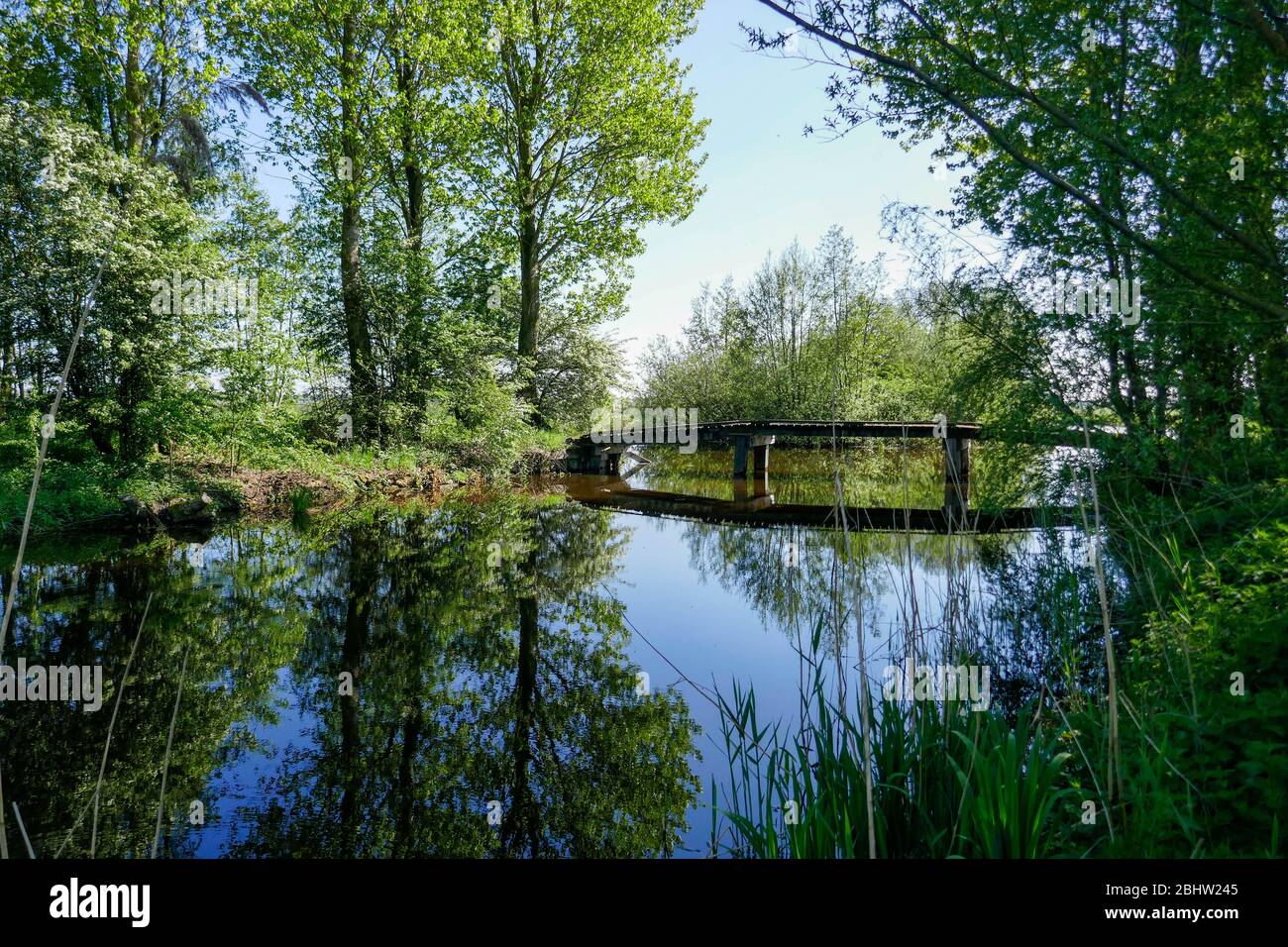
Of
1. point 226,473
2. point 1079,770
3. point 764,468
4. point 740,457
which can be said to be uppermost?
point 740,457

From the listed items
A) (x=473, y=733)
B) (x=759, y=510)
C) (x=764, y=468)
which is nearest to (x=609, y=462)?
(x=764, y=468)

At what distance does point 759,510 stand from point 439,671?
8832mm

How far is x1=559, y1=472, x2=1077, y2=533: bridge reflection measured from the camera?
10578mm

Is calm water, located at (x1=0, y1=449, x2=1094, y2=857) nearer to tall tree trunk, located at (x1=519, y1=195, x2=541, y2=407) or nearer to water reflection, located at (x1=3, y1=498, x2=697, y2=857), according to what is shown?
water reflection, located at (x1=3, y1=498, x2=697, y2=857)

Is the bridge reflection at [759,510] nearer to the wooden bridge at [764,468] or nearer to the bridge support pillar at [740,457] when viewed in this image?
the wooden bridge at [764,468]

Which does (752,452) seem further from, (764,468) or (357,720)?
(357,720)

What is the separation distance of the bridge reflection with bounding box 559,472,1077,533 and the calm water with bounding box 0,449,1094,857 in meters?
1.84

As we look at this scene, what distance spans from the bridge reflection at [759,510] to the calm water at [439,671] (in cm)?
184

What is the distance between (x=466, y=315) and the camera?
1620 cm

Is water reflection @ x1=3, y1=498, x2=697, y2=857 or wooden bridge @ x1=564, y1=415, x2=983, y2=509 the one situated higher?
wooden bridge @ x1=564, y1=415, x2=983, y2=509

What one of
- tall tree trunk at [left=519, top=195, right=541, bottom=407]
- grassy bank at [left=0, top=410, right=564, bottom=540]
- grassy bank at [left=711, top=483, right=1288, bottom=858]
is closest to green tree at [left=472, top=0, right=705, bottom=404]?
tall tree trunk at [left=519, top=195, right=541, bottom=407]

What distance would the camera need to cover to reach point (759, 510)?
1263cm

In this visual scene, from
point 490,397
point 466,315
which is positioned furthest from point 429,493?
point 466,315

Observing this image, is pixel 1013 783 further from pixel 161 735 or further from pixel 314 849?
pixel 161 735
